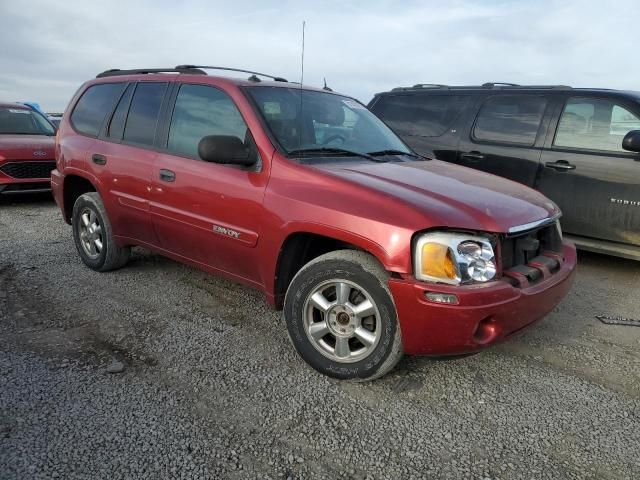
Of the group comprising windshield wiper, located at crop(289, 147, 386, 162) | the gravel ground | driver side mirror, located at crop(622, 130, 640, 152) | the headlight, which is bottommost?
the gravel ground

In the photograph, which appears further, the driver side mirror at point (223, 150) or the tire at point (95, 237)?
the tire at point (95, 237)

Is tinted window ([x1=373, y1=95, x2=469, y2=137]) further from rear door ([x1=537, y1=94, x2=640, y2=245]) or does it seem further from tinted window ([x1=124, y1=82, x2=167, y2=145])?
tinted window ([x1=124, y1=82, x2=167, y2=145])

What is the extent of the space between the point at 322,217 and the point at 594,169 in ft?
11.3

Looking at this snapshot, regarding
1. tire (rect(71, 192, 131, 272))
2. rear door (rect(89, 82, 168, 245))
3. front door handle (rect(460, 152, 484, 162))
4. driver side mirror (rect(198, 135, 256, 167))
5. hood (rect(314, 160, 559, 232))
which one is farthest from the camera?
front door handle (rect(460, 152, 484, 162))

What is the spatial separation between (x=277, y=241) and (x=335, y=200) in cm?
49

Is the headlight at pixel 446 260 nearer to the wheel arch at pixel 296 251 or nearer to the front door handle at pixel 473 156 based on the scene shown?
the wheel arch at pixel 296 251

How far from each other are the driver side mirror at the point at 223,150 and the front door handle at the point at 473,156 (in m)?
3.37

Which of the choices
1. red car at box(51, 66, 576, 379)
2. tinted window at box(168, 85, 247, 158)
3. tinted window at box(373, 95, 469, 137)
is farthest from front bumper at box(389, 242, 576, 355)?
tinted window at box(373, 95, 469, 137)

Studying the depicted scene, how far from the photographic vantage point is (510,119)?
559 cm

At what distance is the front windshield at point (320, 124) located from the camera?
341cm

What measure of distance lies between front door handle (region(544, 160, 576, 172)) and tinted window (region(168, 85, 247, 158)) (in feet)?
11.1

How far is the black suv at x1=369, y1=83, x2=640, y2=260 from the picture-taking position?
15.9ft

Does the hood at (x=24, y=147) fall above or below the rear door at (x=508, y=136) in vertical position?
below

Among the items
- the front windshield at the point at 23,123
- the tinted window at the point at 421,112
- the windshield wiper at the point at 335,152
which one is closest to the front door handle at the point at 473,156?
the tinted window at the point at 421,112
